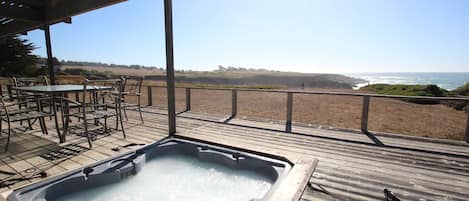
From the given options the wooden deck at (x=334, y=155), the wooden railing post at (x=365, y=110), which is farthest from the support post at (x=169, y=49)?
the wooden railing post at (x=365, y=110)

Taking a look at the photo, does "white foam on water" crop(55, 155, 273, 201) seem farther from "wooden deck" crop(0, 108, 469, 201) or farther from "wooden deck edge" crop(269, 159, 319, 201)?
"wooden deck" crop(0, 108, 469, 201)

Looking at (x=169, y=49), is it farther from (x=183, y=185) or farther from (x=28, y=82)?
(x=28, y=82)

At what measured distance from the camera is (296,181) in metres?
1.92

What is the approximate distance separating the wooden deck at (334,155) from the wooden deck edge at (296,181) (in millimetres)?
63

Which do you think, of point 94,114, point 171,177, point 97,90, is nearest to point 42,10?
point 97,90

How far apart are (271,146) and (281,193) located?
1.18 metres

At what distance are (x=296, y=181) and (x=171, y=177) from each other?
4.96 ft

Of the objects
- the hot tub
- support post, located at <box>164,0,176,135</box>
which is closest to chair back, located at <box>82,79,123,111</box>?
support post, located at <box>164,0,176,135</box>

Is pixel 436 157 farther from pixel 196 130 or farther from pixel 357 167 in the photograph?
pixel 196 130

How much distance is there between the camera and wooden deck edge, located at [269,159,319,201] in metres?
1.67

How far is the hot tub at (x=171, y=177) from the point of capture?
1959 mm

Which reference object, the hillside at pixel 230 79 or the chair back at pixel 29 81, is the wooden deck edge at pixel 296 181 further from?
the hillside at pixel 230 79

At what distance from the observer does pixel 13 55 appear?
8547mm

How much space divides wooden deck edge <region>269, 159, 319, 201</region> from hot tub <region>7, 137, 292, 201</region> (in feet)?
0.21
